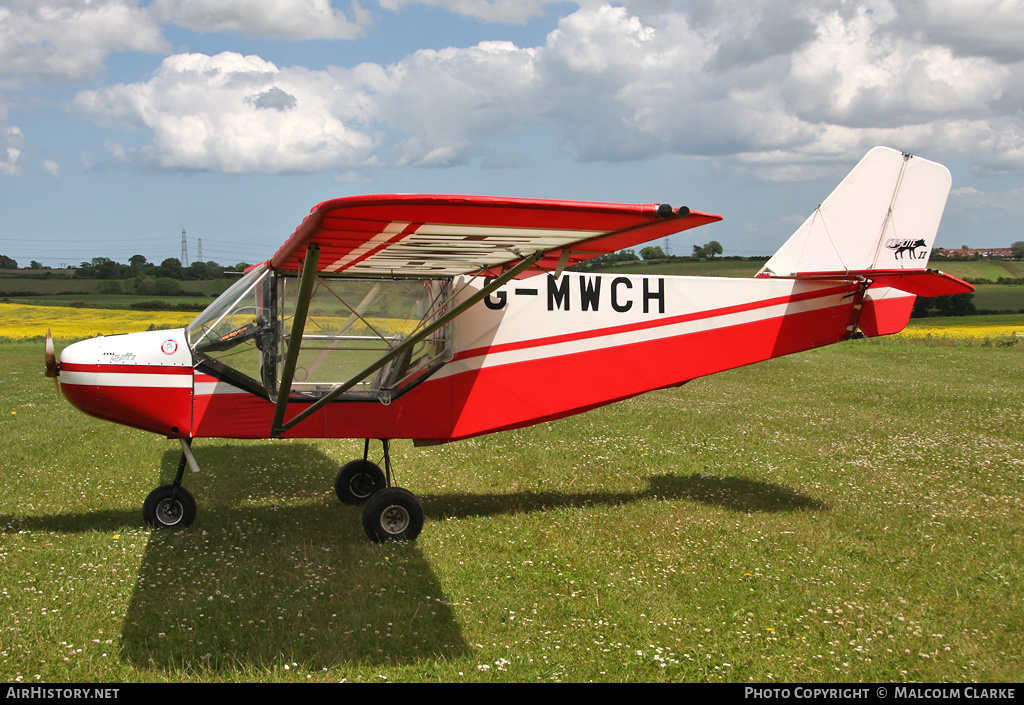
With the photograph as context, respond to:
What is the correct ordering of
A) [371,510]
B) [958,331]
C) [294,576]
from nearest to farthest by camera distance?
[294,576] → [371,510] → [958,331]

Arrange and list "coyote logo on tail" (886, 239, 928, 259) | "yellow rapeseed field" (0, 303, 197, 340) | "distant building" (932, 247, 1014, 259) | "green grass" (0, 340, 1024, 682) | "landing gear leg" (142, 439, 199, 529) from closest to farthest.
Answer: "green grass" (0, 340, 1024, 682) → "landing gear leg" (142, 439, 199, 529) → "coyote logo on tail" (886, 239, 928, 259) → "yellow rapeseed field" (0, 303, 197, 340) → "distant building" (932, 247, 1014, 259)

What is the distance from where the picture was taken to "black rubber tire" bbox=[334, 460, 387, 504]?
27.3ft

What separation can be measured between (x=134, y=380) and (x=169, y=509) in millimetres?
1363

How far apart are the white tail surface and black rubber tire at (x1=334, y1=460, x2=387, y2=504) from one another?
16.8ft

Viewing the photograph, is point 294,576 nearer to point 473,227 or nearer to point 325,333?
point 325,333

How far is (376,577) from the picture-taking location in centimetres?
604

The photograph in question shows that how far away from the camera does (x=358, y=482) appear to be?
27.4 feet

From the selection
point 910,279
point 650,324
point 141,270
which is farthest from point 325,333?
point 141,270

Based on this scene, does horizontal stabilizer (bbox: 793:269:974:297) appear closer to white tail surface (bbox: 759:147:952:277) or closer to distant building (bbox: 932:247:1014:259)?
white tail surface (bbox: 759:147:952:277)

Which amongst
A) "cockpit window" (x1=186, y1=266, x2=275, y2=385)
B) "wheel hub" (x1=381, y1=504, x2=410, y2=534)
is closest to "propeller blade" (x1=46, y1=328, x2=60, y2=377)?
"cockpit window" (x1=186, y1=266, x2=275, y2=385)

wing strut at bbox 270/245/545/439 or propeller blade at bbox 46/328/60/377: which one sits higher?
wing strut at bbox 270/245/545/439

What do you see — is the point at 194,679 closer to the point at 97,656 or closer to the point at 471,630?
the point at 97,656

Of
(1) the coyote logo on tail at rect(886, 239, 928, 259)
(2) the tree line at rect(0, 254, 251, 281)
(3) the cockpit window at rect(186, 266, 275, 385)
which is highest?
(1) the coyote logo on tail at rect(886, 239, 928, 259)

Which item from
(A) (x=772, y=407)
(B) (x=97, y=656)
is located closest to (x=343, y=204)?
(B) (x=97, y=656)
